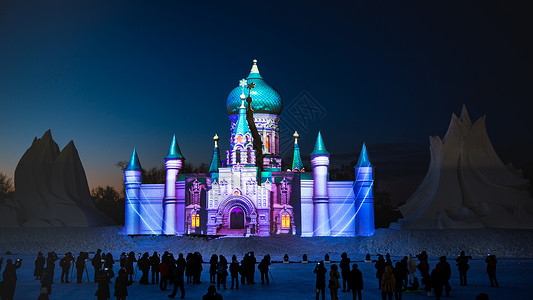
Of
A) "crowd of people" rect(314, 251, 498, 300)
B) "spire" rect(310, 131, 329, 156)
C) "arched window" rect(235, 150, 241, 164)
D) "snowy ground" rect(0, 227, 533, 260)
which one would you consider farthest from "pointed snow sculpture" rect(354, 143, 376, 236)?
"crowd of people" rect(314, 251, 498, 300)

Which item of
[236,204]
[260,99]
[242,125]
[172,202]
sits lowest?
[236,204]

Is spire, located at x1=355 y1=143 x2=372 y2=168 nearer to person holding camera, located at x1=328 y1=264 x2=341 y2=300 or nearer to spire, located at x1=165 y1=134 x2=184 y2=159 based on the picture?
spire, located at x1=165 y1=134 x2=184 y2=159

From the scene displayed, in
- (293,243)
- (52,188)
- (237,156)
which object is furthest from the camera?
(52,188)

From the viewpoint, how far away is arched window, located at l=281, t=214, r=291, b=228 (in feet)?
119

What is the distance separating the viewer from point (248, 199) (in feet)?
115

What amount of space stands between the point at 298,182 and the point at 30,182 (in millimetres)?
19153

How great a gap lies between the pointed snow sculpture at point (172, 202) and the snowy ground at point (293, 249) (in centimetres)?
365

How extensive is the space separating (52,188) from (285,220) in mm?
17066

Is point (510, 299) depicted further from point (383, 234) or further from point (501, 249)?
point (383, 234)

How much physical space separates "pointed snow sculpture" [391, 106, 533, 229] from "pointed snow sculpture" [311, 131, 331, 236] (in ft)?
16.1

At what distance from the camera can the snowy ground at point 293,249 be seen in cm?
1491

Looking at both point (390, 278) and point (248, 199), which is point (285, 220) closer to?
point (248, 199)

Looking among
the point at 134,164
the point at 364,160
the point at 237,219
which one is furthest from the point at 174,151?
the point at 364,160

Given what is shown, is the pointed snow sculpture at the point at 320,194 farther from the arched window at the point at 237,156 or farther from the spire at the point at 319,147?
the arched window at the point at 237,156
